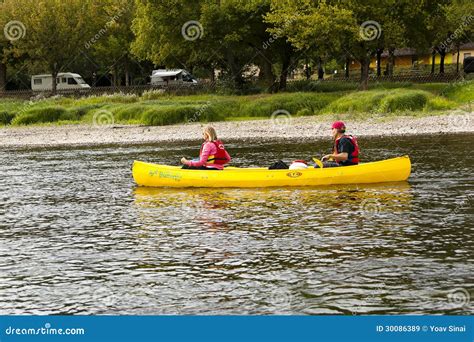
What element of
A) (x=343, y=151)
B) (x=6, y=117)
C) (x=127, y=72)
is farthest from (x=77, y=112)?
(x=343, y=151)

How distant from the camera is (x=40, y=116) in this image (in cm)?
5069

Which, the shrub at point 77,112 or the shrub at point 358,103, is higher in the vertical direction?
the shrub at point 358,103

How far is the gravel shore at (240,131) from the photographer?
36.7 meters

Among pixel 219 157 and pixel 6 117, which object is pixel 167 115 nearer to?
pixel 6 117

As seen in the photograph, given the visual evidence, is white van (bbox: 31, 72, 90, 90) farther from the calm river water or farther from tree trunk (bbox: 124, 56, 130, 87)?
the calm river water

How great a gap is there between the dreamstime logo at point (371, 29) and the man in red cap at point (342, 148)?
3251 cm

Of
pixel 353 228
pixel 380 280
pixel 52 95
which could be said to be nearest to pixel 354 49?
pixel 52 95

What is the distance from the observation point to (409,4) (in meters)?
52.9

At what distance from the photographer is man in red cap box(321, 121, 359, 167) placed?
19438 millimetres

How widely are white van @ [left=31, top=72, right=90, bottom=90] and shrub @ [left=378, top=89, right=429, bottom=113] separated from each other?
146 ft

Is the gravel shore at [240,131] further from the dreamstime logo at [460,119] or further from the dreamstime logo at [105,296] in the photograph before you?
the dreamstime logo at [105,296]

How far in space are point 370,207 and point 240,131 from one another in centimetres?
2389
